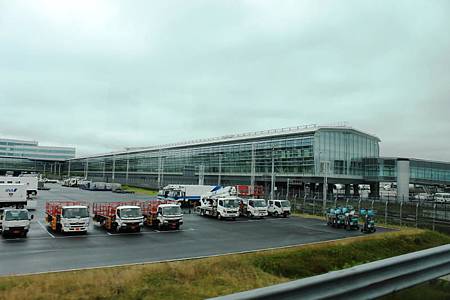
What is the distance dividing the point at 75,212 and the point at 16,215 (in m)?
3.73

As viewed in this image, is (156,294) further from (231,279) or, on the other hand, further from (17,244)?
(17,244)

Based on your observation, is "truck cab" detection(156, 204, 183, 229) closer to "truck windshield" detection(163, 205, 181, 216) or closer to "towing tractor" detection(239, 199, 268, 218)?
"truck windshield" detection(163, 205, 181, 216)

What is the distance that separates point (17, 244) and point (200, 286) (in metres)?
15.5

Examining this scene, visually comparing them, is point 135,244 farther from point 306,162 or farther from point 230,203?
point 306,162

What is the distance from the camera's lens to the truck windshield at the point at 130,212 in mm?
27562

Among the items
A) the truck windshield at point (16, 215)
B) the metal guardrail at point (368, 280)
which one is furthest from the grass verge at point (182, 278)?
the truck windshield at point (16, 215)

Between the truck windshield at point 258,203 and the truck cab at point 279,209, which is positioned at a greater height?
the truck windshield at point 258,203

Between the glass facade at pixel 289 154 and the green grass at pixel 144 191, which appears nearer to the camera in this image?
the glass facade at pixel 289 154

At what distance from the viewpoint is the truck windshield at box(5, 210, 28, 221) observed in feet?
79.5

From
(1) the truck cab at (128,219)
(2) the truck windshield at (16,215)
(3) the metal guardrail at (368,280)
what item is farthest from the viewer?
(1) the truck cab at (128,219)

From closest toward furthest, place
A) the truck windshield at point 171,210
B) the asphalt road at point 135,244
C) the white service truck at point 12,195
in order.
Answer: the asphalt road at point 135,244
the truck windshield at point 171,210
the white service truck at point 12,195

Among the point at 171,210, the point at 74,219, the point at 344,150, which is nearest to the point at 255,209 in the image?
the point at 171,210

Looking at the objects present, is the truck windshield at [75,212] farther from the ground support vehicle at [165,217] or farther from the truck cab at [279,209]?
the truck cab at [279,209]

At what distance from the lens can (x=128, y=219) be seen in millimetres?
27109
